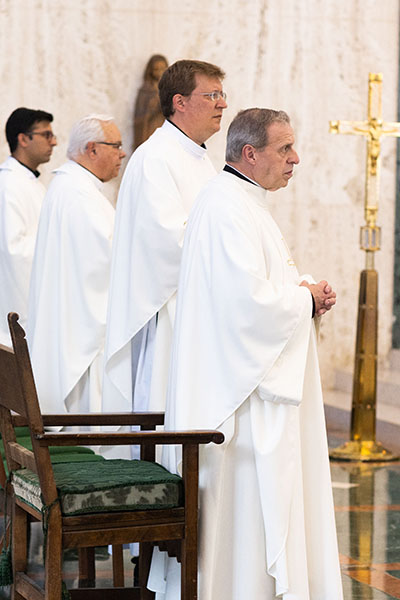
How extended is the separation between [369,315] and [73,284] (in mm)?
2972

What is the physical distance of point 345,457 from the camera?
27.9ft

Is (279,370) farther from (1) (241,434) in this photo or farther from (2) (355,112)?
(2) (355,112)

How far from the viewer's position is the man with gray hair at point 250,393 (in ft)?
13.2

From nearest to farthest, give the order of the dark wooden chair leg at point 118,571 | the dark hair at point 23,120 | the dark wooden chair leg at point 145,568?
the dark wooden chair leg at point 145,568, the dark wooden chair leg at point 118,571, the dark hair at point 23,120

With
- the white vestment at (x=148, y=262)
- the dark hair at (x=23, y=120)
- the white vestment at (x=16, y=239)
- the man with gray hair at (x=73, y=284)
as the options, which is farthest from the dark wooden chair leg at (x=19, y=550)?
the dark hair at (x=23, y=120)

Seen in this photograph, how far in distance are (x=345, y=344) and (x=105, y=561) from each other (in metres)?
5.98

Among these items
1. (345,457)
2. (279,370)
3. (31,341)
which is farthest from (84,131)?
(345,457)

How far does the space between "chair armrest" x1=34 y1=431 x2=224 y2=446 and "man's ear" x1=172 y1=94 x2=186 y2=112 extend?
1968 millimetres

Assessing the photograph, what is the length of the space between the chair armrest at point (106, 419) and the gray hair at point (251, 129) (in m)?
1.01

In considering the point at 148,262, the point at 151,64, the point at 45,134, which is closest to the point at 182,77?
the point at 148,262

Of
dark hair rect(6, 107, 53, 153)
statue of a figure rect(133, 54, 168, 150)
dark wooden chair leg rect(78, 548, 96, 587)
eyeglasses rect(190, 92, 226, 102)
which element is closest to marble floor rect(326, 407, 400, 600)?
dark wooden chair leg rect(78, 548, 96, 587)

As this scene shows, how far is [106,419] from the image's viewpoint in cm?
429

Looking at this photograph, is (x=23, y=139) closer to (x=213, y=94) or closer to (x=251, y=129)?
(x=213, y=94)

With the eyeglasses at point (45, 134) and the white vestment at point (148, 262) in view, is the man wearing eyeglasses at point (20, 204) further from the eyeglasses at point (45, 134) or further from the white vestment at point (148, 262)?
the white vestment at point (148, 262)
